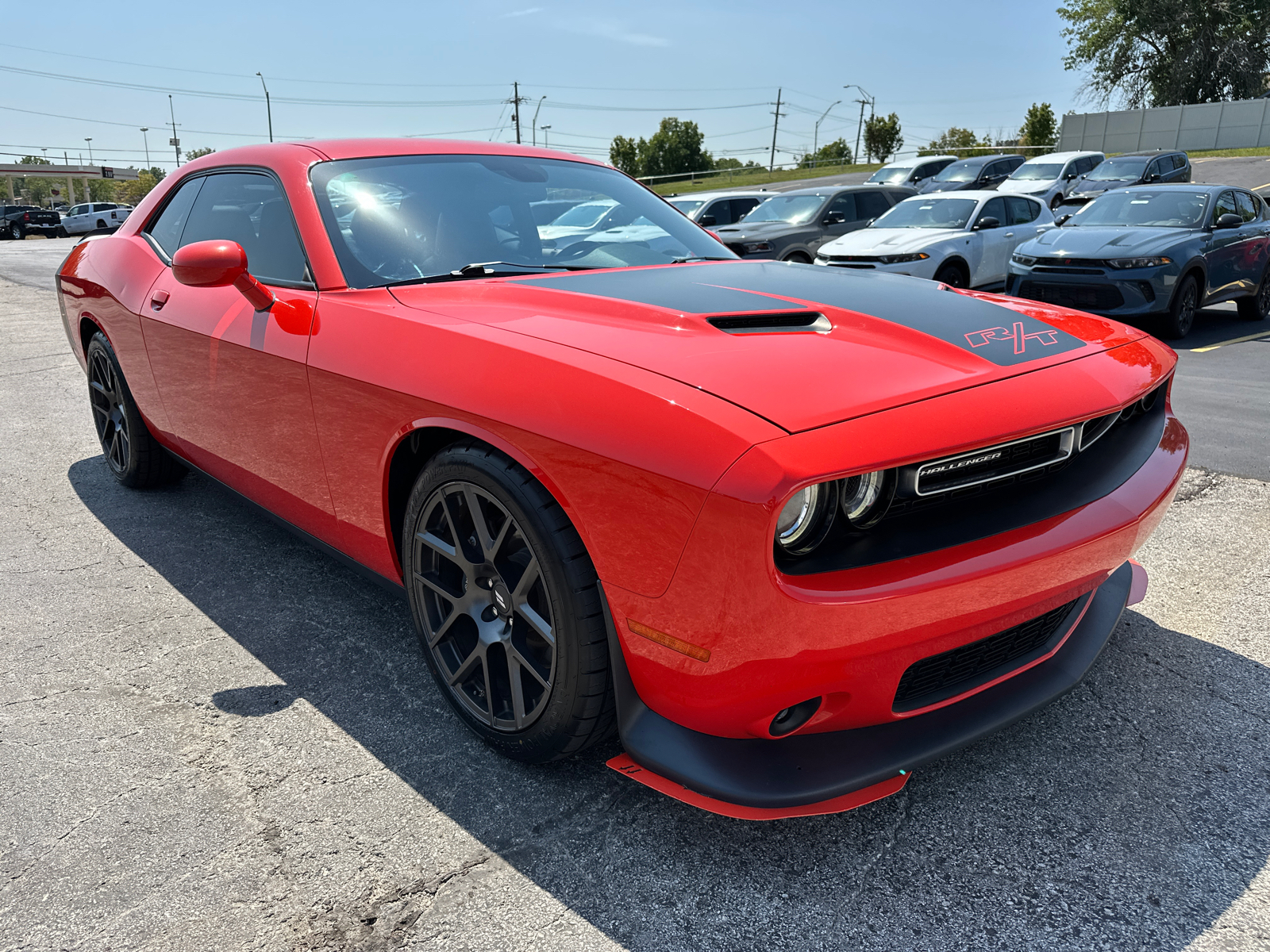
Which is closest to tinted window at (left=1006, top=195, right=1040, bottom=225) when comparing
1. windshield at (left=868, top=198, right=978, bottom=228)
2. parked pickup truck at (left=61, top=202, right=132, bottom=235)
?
windshield at (left=868, top=198, right=978, bottom=228)

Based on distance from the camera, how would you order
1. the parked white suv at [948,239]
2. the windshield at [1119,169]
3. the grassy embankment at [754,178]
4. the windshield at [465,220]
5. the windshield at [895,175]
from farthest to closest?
1. the grassy embankment at [754,178]
2. the windshield at [895,175]
3. the windshield at [1119,169]
4. the parked white suv at [948,239]
5. the windshield at [465,220]

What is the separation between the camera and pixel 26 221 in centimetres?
3831

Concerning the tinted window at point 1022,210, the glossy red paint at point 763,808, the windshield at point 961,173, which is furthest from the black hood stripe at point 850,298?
the windshield at point 961,173

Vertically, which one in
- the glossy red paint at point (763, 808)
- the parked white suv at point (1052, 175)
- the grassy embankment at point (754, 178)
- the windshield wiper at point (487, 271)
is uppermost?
the grassy embankment at point (754, 178)

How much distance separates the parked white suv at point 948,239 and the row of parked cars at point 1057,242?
0.02m

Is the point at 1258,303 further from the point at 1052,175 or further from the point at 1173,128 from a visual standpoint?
the point at 1173,128

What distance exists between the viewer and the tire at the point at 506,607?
188 centimetres

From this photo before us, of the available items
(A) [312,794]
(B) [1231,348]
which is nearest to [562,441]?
(A) [312,794]

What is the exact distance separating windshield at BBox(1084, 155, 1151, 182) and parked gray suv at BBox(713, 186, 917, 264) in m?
6.94

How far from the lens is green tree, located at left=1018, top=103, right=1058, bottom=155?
53.4 metres

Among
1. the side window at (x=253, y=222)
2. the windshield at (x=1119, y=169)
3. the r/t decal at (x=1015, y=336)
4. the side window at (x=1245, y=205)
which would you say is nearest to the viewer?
the r/t decal at (x=1015, y=336)

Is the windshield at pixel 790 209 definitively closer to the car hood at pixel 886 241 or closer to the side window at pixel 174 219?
the car hood at pixel 886 241

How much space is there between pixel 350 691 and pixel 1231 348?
8.32 metres

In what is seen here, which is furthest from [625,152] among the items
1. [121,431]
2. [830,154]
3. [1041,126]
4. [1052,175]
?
[121,431]
